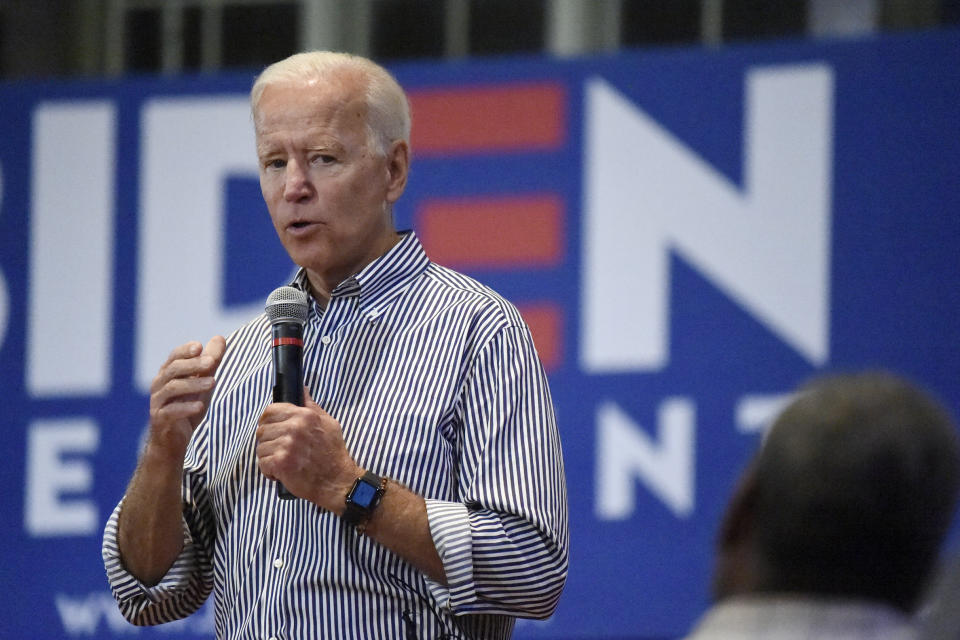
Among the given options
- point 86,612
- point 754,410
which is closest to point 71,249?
point 86,612

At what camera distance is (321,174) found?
256 centimetres

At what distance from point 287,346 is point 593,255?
2.17 meters

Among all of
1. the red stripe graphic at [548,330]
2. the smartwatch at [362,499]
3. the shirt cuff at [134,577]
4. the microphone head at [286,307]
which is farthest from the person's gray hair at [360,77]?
the red stripe graphic at [548,330]

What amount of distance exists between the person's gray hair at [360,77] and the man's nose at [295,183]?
15 centimetres

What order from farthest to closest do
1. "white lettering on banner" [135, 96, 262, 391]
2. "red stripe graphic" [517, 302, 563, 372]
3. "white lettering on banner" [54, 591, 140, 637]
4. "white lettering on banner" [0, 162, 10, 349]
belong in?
1. "white lettering on banner" [0, 162, 10, 349]
2. "white lettering on banner" [135, 96, 262, 391]
3. "white lettering on banner" [54, 591, 140, 637]
4. "red stripe graphic" [517, 302, 563, 372]

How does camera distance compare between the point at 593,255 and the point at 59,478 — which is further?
the point at 59,478

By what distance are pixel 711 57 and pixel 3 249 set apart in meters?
2.37

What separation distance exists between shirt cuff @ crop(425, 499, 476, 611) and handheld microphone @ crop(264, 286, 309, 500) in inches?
9.0

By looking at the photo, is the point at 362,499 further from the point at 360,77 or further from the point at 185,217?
the point at 185,217

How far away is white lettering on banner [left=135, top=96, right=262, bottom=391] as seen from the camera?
470 cm

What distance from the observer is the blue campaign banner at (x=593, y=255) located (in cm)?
423

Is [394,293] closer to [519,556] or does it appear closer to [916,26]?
[519,556]

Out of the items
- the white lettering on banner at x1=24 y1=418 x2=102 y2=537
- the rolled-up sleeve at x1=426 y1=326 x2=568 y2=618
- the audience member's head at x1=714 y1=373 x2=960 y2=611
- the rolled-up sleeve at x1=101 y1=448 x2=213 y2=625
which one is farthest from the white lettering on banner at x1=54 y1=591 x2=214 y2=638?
the audience member's head at x1=714 y1=373 x2=960 y2=611

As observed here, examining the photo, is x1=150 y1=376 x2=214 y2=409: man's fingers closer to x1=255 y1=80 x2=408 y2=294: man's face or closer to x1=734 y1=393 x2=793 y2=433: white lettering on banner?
x1=255 y1=80 x2=408 y2=294: man's face
